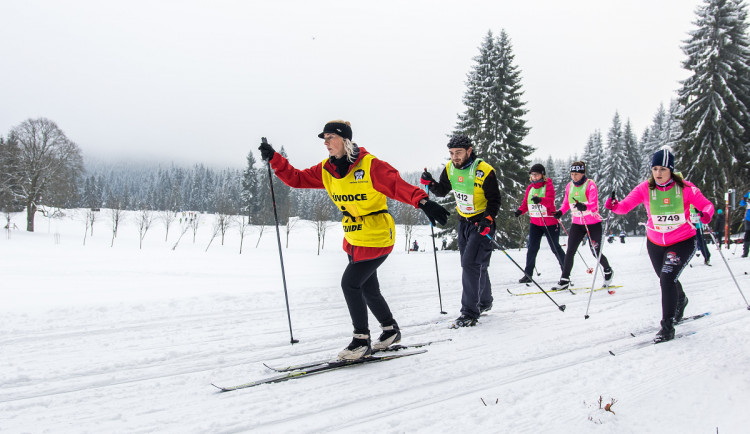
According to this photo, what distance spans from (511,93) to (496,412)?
28.2m

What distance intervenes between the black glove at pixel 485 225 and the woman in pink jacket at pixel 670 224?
6.42 feet

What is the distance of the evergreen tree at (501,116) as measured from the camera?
89.8 ft

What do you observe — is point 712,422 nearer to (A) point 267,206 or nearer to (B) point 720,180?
(B) point 720,180

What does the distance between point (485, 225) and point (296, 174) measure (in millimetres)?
2228

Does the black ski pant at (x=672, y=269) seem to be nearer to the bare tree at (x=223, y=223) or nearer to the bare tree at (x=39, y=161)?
the bare tree at (x=223, y=223)

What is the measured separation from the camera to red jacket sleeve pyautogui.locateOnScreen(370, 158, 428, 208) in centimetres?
363

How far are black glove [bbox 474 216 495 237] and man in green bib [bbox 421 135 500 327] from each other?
0.27ft

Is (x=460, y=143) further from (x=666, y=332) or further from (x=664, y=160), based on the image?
(x=666, y=332)

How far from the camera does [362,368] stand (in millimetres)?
3707

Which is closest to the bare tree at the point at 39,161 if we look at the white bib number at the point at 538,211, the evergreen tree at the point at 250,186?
the evergreen tree at the point at 250,186

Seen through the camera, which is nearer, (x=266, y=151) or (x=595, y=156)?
(x=266, y=151)

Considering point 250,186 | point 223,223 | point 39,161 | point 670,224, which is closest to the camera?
point 670,224

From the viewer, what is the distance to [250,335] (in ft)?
15.4

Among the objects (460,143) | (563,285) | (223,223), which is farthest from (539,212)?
Answer: (223,223)
